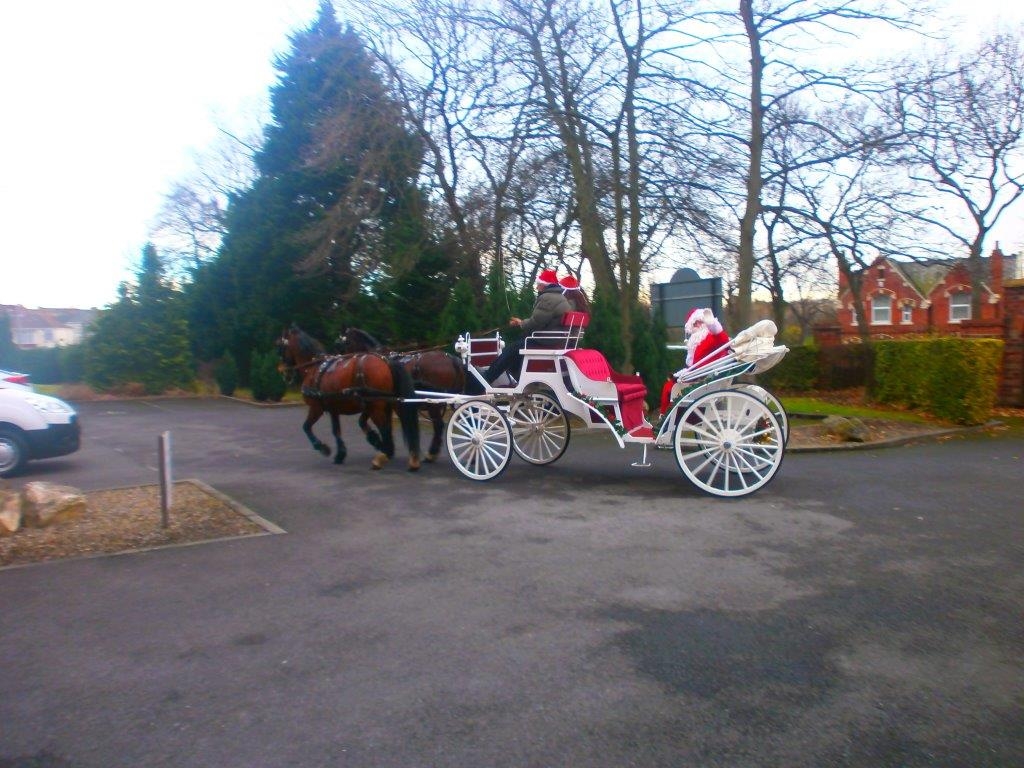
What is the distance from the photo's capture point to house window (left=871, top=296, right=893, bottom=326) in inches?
2205

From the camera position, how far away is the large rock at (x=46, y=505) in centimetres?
785

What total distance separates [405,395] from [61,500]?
4.29m

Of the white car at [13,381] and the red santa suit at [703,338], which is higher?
the red santa suit at [703,338]

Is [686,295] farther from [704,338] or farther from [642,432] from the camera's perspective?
[642,432]

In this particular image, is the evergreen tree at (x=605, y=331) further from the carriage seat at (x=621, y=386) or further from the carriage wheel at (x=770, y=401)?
the carriage wheel at (x=770, y=401)

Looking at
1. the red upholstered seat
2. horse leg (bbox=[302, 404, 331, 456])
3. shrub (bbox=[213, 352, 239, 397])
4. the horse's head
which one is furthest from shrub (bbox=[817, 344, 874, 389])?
shrub (bbox=[213, 352, 239, 397])

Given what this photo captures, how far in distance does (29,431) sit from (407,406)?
540 centimetres

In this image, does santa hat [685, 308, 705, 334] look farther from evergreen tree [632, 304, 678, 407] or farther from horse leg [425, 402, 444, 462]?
evergreen tree [632, 304, 678, 407]

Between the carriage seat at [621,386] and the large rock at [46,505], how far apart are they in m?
5.33

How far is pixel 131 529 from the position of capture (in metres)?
7.88

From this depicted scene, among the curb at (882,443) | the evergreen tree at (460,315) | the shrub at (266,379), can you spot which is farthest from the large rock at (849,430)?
the shrub at (266,379)

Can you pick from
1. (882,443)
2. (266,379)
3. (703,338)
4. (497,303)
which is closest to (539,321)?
(703,338)

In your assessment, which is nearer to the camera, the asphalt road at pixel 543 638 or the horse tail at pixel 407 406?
the asphalt road at pixel 543 638

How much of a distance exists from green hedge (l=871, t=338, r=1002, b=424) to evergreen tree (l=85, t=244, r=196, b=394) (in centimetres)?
2268
